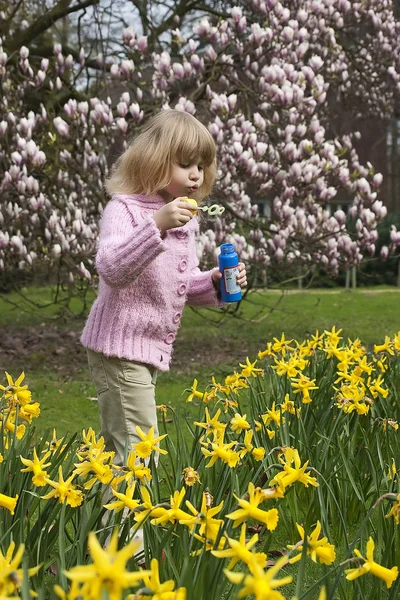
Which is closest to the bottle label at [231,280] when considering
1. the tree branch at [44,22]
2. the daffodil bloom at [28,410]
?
the daffodil bloom at [28,410]

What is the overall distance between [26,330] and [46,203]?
2.61 meters

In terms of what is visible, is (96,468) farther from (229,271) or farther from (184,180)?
(184,180)

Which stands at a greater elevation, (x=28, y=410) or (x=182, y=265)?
(x=182, y=265)

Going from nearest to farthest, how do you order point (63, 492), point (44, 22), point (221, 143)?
point (63, 492), point (221, 143), point (44, 22)

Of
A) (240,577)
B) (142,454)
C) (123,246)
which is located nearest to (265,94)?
(123,246)

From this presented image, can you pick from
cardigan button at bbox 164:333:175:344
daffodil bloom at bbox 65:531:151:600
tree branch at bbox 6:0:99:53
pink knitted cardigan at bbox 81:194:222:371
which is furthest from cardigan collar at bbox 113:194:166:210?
tree branch at bbox 6:0:99:53

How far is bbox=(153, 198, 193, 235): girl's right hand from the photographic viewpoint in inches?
102

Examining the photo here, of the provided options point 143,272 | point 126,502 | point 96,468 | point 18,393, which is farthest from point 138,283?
point 126,502

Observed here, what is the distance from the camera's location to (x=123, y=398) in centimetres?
276

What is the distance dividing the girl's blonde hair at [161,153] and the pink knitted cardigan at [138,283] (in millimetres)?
80

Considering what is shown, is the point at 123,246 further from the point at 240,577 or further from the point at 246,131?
the point at 246,131

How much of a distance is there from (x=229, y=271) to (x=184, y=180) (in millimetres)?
405

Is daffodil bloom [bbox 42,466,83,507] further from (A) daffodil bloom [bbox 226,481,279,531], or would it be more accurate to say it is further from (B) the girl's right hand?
(B) the girl's right hand

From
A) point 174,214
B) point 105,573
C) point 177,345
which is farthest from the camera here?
point 177,345
